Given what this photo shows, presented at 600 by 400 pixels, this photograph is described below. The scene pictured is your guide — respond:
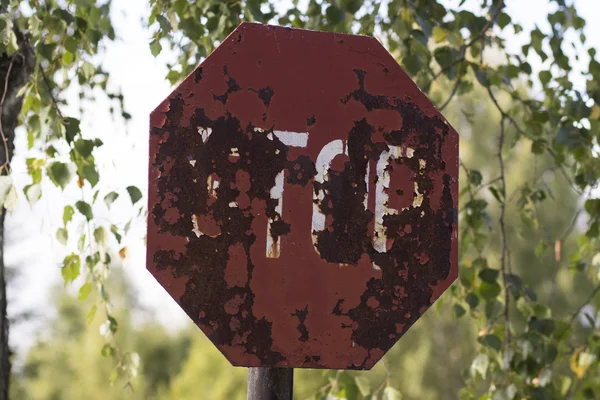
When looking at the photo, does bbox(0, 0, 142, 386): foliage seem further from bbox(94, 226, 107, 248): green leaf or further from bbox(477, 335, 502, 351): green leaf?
bbox(477, 335, 502, 351): green leaf

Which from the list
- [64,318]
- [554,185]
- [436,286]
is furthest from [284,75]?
[64,318]

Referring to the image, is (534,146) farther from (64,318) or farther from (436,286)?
(64,318)

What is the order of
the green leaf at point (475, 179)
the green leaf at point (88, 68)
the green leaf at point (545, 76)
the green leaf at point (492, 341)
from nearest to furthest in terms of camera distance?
1. the green leaf at point (88, 68)
2. the green leaf at point (492, 341)
3. the green leaf at point (475, 179)
4. the green leaf at point (545, 76)

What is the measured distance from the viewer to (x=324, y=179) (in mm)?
911

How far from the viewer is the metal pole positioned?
2.99 feet

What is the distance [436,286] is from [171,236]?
30 centimetres

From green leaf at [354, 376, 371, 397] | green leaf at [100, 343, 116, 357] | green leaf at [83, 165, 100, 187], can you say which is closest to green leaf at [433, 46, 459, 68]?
green leaf at [354, 376, 371, 397]

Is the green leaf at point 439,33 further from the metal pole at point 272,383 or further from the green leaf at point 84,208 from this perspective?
the metal pole at point 272,383

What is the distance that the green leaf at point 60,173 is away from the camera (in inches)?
59.9

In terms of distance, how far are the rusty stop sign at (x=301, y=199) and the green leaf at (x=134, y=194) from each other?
74cm

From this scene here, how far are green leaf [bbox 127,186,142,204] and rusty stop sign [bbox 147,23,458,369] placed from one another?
74 cm

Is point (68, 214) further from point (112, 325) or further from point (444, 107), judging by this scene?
point (444, 107)

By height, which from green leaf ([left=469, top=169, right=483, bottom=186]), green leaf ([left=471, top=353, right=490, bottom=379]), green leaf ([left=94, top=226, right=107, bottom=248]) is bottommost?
green leaf ([left=471, top=353, right=490, bottom=379])

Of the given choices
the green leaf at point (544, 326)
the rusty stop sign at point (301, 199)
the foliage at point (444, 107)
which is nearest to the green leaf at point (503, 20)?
the foliage at point (444, 107)
